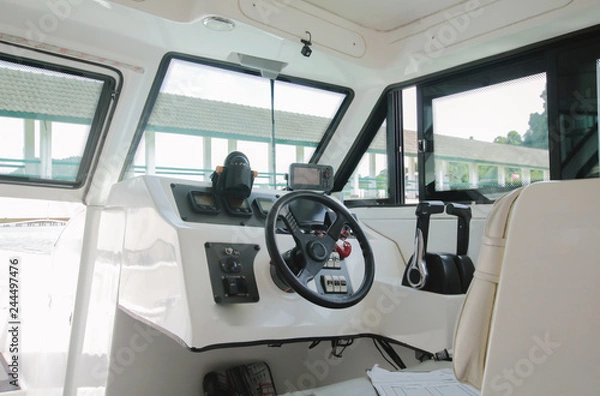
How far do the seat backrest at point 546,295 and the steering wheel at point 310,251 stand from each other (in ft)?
1.93

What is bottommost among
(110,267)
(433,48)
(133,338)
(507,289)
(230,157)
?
(133,338)

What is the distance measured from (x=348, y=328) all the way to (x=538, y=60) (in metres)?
1.44

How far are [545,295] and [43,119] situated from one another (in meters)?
2.45

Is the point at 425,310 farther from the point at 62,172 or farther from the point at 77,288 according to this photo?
the point at 62,172

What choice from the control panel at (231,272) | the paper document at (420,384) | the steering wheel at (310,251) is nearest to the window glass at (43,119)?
the control panel at (231,272)

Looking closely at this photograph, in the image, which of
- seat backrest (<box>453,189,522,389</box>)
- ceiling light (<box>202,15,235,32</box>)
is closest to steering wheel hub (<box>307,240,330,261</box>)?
seat backrest (<box>453,189,522,389</box>)

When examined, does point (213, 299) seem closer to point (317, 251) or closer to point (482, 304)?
point (317, 251)

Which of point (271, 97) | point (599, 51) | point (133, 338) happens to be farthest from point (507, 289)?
point (271, 97)

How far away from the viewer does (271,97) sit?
2729 mm

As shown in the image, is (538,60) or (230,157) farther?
(538,60)

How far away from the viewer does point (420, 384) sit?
1.24m

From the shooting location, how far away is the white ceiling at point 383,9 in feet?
6.45

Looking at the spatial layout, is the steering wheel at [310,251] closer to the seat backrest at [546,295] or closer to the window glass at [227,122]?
the seat backrest at [546,295]

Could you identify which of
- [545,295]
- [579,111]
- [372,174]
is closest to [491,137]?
[579,111]
